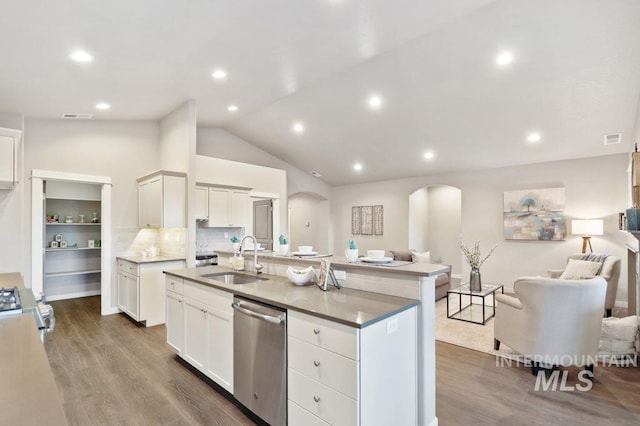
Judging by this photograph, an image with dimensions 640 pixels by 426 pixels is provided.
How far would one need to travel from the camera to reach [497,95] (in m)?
4.50

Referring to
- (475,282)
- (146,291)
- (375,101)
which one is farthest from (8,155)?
(475,282)

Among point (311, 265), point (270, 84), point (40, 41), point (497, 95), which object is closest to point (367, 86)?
point (270, 84)

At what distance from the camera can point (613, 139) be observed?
510 centimetres

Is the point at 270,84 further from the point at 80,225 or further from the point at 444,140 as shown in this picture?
the point at 80,225

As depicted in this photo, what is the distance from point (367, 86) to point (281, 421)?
4302 mm

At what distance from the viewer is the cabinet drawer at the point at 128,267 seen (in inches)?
181

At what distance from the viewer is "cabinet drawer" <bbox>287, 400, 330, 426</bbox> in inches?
73.9

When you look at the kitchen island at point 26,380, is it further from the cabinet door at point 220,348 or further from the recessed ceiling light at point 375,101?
the recessed ceiling light at point 375,101

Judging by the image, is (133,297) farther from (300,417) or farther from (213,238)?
(300,417)

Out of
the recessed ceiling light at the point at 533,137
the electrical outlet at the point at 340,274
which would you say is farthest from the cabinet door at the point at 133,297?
the recessed ceiling light at the point at 533,137

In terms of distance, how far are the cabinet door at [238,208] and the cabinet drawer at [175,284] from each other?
8.23 feet

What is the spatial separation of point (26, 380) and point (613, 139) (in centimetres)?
700

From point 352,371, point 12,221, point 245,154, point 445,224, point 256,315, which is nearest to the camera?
point 352,371

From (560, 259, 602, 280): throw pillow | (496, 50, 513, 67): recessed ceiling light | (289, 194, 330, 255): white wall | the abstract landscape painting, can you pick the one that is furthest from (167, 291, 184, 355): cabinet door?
(289, 194, 330, 255): white wall
